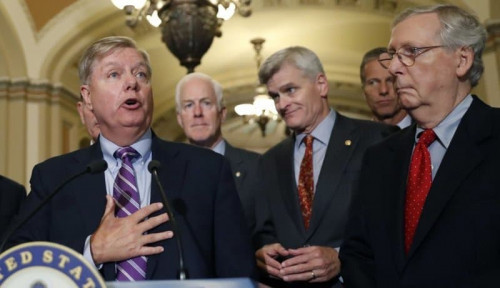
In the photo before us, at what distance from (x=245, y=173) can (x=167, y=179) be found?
1265 mm

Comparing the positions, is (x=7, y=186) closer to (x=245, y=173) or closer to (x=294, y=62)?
(x=245, y=173)

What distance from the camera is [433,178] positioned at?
2.30 meters

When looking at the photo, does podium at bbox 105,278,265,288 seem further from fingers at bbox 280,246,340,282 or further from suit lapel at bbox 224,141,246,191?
suit lapel at bbox 224,141,246,191

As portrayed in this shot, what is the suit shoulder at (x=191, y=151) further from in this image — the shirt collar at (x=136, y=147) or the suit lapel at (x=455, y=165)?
the suit lapel at (x=455, y=165)

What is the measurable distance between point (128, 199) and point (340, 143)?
112 cm

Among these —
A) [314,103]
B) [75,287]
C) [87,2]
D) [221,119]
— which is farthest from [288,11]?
[75,287]

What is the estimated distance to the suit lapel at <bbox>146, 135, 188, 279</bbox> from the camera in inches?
87.7

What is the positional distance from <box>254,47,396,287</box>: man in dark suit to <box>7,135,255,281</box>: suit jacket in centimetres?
53

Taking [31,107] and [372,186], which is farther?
[31,107]

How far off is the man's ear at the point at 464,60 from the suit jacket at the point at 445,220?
11 centimetres

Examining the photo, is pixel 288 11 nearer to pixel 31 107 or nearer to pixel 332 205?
pixel 31 107

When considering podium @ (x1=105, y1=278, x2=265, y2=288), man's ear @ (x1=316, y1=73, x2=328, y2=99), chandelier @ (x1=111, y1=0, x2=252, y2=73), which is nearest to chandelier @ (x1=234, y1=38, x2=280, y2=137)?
chandelier @ (x1=111, y1=0, x2=252, y2=73)

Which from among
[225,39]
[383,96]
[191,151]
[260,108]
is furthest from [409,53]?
[225,39]

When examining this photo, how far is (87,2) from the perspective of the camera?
10242 mm
